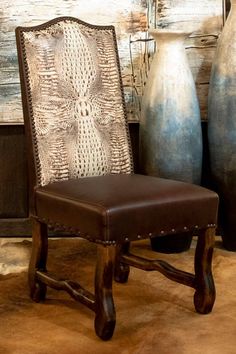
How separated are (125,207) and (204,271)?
440 mm

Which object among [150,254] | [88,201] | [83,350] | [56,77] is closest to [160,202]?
[88,201]

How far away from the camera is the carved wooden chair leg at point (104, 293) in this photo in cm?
213

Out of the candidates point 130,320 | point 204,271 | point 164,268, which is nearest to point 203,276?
point 204,271

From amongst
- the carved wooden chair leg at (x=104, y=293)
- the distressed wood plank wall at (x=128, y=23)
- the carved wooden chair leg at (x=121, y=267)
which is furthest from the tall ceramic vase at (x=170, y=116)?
the carved wooden chair leg at (x=104, y=293)

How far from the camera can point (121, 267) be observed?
2.72m

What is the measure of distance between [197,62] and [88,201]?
1.29 m

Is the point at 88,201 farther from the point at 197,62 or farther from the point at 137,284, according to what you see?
the point at 197,62

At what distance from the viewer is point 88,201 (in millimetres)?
2166

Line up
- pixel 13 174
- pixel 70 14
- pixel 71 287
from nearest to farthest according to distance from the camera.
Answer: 1. pixel 71 287
2. pixel 70 14
3. pixel 13 174

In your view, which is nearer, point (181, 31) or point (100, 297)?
point (100, 297)

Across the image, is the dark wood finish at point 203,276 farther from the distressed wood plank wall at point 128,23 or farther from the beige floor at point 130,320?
the distressed wood plank wall at point 128,23

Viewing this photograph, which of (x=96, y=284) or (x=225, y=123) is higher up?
(x=225, y=123)

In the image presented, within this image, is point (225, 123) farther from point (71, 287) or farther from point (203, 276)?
point (71, 287)

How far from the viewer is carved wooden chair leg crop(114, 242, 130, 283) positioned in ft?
8.87
